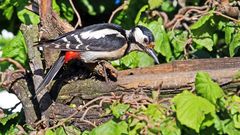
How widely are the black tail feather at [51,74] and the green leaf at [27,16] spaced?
2.61ft

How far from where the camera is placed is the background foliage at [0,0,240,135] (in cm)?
312

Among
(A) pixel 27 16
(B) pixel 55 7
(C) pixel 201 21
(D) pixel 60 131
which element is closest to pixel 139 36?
(C) pixel 201 21

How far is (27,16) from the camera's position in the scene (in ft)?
16.4

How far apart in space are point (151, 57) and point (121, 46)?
364 mm

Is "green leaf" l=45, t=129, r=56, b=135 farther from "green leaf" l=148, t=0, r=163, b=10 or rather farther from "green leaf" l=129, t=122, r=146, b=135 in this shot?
"green leaf" l=148, t=0, r=163, b=10

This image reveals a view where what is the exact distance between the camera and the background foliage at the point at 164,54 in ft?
10.2

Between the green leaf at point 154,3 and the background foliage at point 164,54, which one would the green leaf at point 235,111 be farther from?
the green leaf at point 154,3

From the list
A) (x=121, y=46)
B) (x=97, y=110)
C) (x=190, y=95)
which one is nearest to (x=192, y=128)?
(x=190, y=95)

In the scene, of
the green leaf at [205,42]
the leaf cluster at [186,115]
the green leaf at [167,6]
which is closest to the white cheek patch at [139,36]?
the green leaf at [205,42]

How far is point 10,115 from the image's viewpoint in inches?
160

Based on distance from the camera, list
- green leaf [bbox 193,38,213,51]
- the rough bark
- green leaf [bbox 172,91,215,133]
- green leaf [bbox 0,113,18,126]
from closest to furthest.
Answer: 1. green leaf [bbox 172,91,215,133]
2. the rough bark
3. green leaf [bbox 0,113,18,126]
4. green leaf [bbox 193,38,213,51]

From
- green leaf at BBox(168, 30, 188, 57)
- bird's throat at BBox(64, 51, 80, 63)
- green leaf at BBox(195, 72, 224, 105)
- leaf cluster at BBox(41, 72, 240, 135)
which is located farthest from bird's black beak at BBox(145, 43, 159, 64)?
green leaf at BBox(195, 72, 224, 105)

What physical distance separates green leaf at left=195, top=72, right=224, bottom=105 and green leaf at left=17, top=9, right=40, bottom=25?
2007 mm

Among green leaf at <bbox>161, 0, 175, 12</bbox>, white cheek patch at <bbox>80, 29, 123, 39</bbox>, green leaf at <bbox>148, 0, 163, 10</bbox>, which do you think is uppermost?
green leaf at <bbox>148, 0, 163, 10</bbox>
